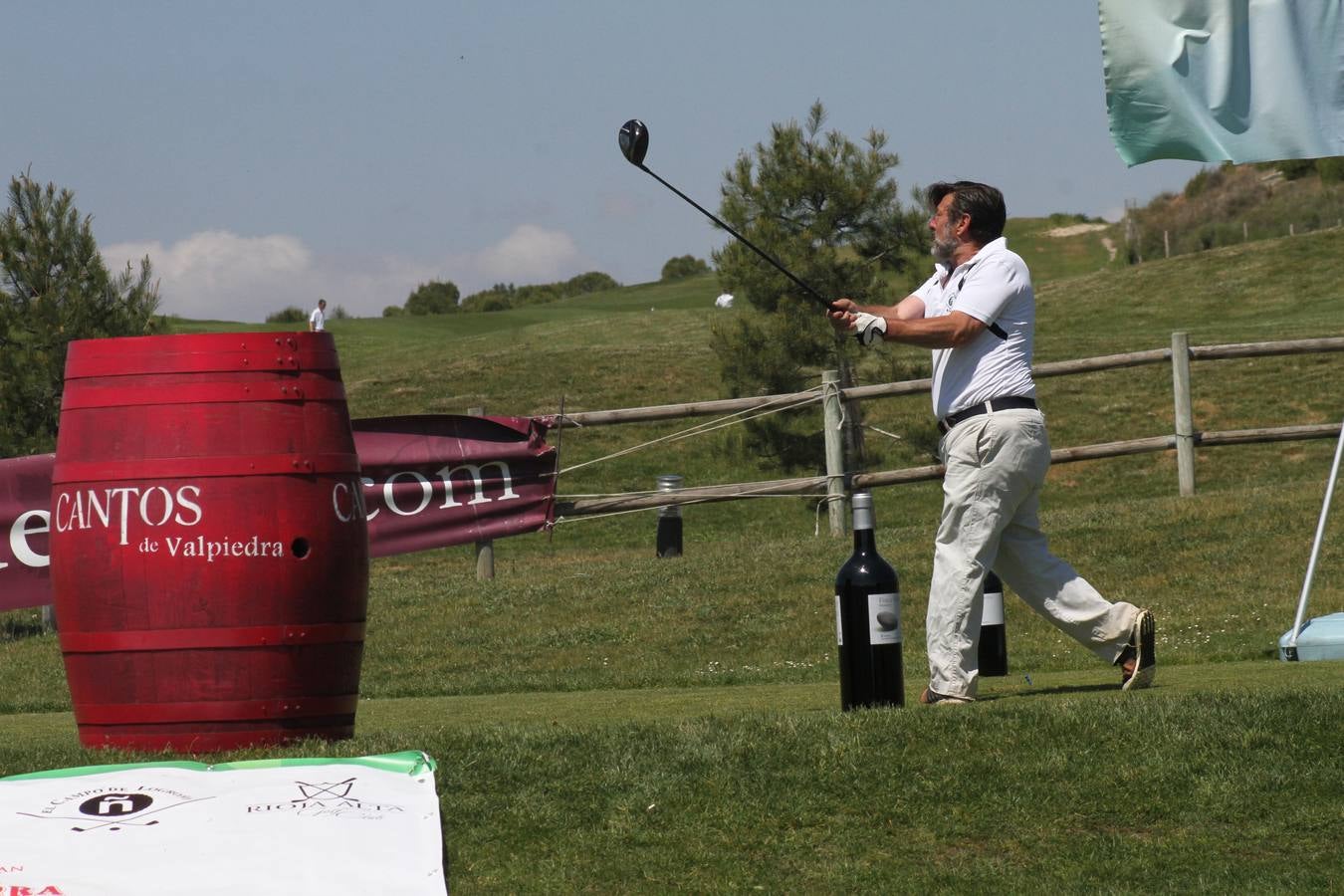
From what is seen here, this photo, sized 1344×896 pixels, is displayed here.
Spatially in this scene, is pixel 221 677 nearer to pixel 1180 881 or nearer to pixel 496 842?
pixel 496 842

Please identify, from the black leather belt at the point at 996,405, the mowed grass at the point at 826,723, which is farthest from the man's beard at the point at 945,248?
the mowed grass at the point at 826,723

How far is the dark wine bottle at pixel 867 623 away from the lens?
5.45 meters

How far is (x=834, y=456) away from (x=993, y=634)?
686 centimetres

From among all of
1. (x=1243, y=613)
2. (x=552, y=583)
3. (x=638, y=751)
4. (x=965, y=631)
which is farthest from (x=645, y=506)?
(x=638, y=751)

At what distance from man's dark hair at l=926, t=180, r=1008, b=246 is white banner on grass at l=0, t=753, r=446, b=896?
9.06ft

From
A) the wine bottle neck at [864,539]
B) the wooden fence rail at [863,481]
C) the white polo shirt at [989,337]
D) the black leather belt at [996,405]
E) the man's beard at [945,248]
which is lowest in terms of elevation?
the wooden fence rail at [863,481]

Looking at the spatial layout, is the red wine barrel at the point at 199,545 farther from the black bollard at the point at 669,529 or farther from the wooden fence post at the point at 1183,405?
the black bollard at the point at 669,529

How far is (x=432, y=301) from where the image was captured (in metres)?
88.5

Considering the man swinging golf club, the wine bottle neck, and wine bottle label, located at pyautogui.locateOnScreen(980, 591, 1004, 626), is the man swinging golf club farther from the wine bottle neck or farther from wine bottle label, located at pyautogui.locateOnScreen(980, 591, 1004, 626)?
wine bottle label, located at pyautogui.locateOnScreen(980, 591, 1004, 626)

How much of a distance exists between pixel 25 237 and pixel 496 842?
16.5 metres

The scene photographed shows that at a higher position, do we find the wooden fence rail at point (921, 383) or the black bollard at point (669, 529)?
the wooden fence rail at point (921, 383)

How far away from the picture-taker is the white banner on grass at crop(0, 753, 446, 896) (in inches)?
153

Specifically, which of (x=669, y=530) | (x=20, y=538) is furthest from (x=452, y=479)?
(x=669, y=530)

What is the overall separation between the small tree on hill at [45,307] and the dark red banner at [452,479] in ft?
17.6
